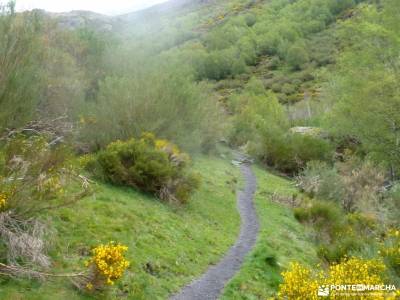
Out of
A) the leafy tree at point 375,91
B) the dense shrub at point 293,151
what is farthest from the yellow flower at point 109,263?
the dense shrub at point 293,151

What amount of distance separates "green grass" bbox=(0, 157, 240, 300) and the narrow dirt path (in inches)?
8.1

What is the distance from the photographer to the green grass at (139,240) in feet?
23.6

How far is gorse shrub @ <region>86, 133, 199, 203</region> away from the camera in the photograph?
13797mm

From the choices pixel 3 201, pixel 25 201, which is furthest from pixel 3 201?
pixel 25 201

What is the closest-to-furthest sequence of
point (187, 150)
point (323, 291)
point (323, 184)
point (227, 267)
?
point (323, 291) < point (227, 267) < point (187, 150) < point (323, 184)

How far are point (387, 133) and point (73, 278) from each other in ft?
67.7

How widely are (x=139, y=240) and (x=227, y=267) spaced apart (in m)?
2.22

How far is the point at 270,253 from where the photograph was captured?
1138 centimetres

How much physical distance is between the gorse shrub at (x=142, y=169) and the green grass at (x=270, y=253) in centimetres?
324

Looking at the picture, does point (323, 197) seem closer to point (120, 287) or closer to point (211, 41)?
point (120, 287)

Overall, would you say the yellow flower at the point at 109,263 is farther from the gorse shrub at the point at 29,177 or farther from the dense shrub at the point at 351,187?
the dense shrub at the point at 351,187

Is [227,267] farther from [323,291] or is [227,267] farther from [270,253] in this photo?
[323,291]

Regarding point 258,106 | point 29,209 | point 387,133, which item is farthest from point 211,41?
point 29,209

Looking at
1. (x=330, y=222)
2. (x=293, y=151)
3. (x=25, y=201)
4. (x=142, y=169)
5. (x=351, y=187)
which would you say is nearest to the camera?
(x=25, y=201)
